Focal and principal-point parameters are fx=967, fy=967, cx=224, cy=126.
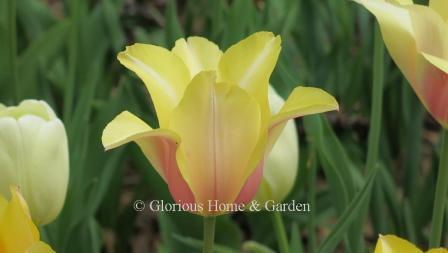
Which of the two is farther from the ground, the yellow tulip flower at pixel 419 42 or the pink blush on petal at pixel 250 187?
the yellow tulip flower at pixel 419 42

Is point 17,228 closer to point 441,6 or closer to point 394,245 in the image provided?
point 394,245

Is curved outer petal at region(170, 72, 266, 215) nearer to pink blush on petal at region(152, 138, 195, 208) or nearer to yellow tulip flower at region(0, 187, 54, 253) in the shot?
pink blush on petal at region(152, 138, 195, 208)

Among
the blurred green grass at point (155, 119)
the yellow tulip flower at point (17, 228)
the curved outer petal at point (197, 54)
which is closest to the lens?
the yellow tulip flower at point (17, 228)

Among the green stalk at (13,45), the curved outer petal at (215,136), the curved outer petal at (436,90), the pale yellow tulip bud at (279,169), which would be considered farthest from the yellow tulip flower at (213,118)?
the green stalk at (13,45)

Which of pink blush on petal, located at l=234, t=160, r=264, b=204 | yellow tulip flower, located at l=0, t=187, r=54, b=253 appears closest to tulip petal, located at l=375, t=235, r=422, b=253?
pink blush on petal, located at l=234, t=160, r=264, b=204

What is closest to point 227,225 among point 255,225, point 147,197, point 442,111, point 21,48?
point 255,225

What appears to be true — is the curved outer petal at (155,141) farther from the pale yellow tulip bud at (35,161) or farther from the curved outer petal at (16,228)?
the pale yellow tulip bud at (35,161)

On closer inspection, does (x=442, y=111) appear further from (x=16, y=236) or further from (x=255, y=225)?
(x=255, y=225)
